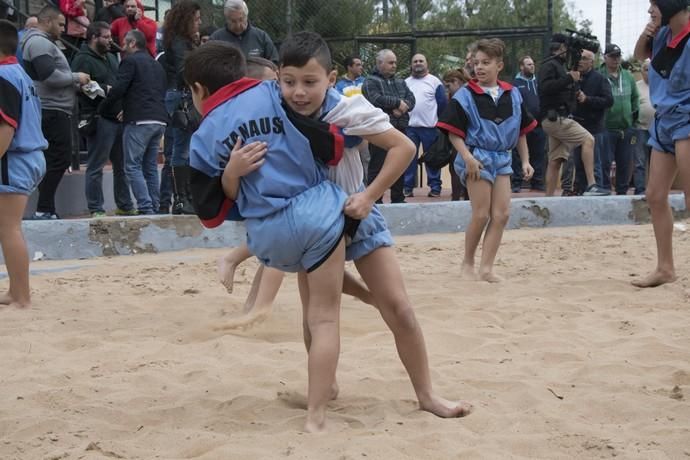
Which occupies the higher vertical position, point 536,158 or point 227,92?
point 227,92

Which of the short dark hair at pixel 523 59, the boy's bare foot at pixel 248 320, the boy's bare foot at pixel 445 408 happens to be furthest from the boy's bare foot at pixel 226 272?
the short dark hair at pixel 523 59

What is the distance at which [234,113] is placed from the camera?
11.9 feet

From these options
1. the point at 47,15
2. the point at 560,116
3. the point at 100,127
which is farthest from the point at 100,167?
the point at 560,116

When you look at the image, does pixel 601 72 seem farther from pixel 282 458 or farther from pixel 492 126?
pixel 282 458

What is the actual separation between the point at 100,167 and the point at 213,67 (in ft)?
20.9

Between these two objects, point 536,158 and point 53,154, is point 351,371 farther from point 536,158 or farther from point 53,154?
point 536,158

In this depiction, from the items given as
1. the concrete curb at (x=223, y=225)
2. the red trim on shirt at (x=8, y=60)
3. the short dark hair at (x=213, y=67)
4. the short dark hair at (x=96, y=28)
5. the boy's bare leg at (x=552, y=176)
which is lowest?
the concrete curb at (x=223, y=225)

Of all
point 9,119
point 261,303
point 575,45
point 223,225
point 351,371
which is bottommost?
point 351,371

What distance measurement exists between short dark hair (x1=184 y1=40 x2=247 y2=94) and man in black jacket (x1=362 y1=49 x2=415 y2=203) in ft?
25.8

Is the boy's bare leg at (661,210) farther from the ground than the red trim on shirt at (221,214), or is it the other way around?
the red trim on shirt at (221,214)

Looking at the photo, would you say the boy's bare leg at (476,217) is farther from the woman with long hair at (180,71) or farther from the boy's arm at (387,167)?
the boy's arm at (387,167)

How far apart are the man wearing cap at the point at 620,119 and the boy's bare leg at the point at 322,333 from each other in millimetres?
9510

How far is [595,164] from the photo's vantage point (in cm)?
1261

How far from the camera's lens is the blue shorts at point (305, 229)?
3586mm
